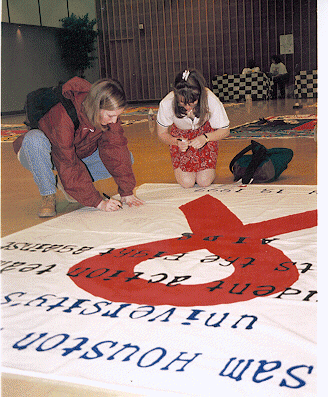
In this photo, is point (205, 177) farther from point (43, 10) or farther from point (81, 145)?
point (43, 10)

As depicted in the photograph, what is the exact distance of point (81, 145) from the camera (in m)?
2.09

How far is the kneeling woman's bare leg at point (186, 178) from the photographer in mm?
2393

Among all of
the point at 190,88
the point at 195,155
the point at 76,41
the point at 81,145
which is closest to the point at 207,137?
the point at 195,155

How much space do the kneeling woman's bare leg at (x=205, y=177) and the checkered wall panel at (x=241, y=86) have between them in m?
7.52

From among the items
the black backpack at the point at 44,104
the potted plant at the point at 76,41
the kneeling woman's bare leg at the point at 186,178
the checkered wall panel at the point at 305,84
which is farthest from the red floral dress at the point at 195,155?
the potted plant at the point at 76,41

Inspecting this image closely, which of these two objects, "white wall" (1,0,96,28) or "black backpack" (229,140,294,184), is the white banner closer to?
"black backpack" (229,140,294,184)

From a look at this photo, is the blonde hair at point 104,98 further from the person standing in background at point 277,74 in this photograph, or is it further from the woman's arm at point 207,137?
the person standing in background at point 277,74

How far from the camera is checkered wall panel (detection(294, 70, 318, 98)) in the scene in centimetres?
916

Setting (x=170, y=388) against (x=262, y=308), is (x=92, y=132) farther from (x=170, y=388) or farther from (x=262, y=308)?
(x=170, y=388)

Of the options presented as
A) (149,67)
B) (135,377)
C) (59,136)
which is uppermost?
(149,67)

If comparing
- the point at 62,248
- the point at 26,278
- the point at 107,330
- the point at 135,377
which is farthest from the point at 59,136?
the point at 135,377

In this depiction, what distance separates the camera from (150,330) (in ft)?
3.25

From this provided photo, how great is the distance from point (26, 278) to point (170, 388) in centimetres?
67

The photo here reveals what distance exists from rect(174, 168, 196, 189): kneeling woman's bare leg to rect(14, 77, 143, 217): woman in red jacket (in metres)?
0.37
